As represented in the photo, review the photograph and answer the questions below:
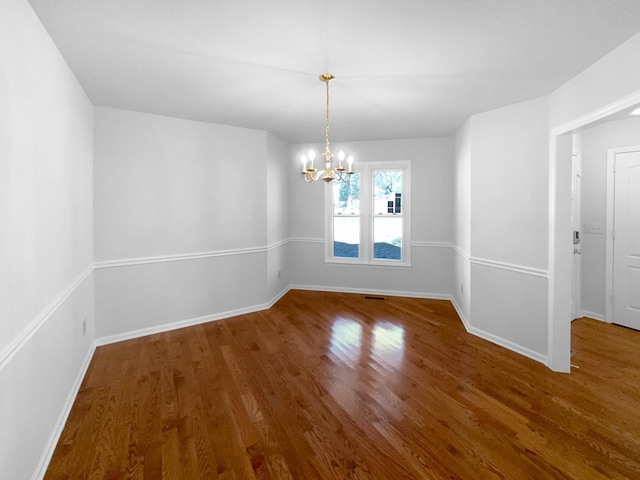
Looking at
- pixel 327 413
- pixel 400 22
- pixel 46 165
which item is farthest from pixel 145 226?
pixel 400 22

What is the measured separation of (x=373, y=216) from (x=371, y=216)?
4 centimetres

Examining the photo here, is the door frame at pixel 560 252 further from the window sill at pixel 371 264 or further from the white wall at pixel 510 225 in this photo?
the window sill at pixel 371 264

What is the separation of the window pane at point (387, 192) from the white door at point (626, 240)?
2.78m

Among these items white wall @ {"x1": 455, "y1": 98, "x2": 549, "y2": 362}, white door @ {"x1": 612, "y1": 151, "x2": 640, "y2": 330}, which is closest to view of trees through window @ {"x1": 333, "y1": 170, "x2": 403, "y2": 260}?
white wall @ {"x1": 455, "y1": 98, "x2": 549, "y2": 362}

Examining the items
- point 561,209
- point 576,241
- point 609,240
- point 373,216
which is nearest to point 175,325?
point 373,216

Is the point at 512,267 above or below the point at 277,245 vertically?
below

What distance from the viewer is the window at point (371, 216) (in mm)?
5340

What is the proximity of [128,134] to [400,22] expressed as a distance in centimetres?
312

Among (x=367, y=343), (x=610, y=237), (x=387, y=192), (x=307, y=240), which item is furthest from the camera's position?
(x=307, y=240)

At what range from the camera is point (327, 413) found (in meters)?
2.27

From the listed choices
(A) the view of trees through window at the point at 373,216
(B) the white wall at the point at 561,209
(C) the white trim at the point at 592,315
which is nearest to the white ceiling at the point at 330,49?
(B) the white wall at the point at 561,209

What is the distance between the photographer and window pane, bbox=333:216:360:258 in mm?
5578

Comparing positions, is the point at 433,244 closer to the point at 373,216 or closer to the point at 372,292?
the point at 373,216

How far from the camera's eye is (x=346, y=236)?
5629mm
